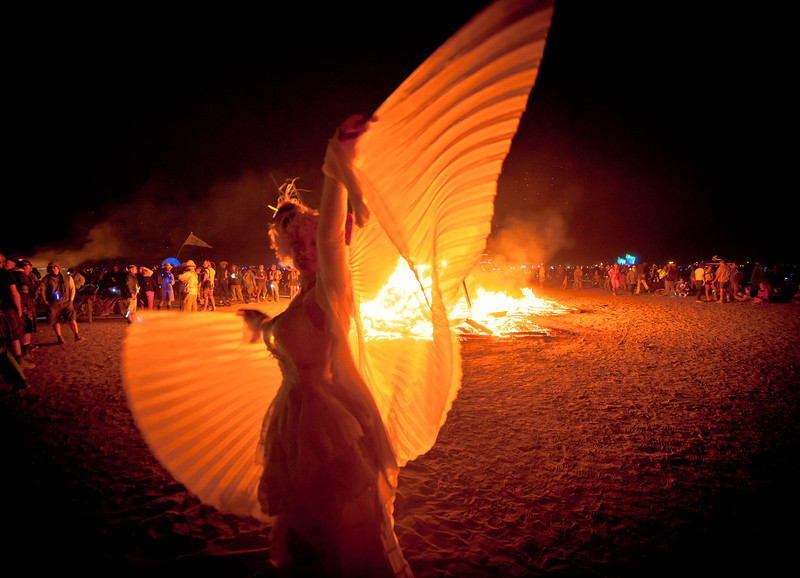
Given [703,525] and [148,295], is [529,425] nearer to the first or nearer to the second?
[703,525]

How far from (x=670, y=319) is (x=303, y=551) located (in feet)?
49.7

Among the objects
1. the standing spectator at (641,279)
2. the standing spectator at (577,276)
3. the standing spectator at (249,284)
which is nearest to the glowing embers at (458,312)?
the standing spectator at (641,279)

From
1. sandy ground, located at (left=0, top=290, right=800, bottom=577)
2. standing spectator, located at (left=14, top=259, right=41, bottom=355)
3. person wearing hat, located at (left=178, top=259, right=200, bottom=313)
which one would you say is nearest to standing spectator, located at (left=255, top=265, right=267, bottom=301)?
person wearing hat, located at (left=178, top=259, right=200, bottom=313)

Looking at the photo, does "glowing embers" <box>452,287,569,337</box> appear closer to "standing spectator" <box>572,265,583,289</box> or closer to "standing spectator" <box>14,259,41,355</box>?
"standing spectator" <box>14,259,41,355</box>

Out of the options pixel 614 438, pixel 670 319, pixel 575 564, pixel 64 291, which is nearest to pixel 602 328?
pixel 670 319

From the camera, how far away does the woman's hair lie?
192 cm

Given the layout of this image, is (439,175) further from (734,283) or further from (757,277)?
(757,277)

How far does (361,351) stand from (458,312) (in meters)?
11.7

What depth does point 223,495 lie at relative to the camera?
96.7 inches

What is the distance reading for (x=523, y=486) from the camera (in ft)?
11.5

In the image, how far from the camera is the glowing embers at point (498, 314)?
36.5 feet

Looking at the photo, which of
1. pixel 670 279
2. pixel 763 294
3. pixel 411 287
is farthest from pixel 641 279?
pixel 411 287

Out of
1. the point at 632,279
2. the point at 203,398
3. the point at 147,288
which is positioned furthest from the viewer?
the point at 632,279

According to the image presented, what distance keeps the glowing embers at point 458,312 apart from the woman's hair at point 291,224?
611mm
